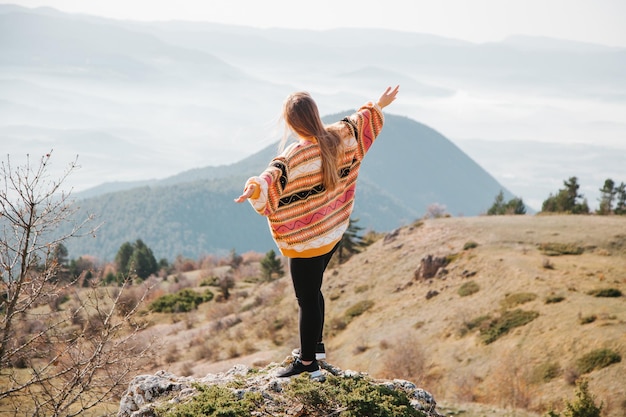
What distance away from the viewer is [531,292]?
82.7 ft

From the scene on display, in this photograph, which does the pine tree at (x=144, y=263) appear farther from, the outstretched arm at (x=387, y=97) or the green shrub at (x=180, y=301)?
the outstretched arm at (x=387, y=97)

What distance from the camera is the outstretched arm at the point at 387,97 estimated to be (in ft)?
21.6

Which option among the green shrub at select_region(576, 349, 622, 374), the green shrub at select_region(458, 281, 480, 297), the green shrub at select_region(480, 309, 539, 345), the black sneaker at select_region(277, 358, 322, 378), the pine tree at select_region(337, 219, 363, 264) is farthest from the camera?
the pine tree at select_region(337, 219, 363, 264)

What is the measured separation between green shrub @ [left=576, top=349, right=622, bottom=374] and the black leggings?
1517cm

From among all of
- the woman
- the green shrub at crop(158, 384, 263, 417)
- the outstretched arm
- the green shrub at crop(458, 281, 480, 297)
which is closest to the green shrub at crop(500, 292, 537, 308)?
the green shrub at crop(458, 281, 480, 297)

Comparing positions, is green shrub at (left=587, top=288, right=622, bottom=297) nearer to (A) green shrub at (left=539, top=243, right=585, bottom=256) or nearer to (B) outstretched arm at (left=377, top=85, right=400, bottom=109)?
(A) green shrub at (left=539, top=243, right=585, bottom=256)

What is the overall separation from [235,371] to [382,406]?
2.31 m

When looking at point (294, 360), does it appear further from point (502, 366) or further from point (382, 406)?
point (502, 366)

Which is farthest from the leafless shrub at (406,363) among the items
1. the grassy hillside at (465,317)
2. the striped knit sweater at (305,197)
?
the striped knit sweater at (305,197)

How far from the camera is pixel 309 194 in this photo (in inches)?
226

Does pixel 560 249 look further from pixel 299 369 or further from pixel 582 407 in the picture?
pixel 299 369

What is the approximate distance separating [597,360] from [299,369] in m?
15.3

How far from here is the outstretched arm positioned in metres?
6.57

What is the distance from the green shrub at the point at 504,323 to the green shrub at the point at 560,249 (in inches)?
297
